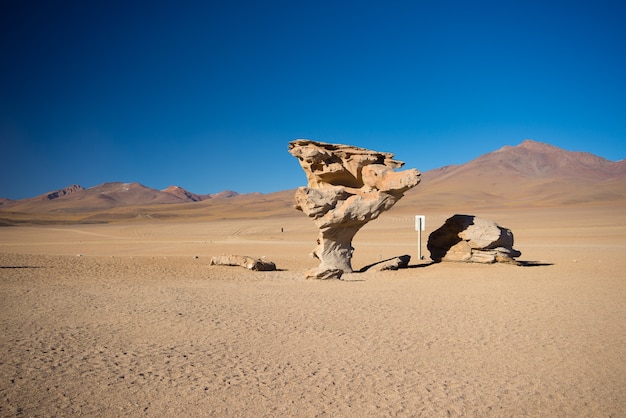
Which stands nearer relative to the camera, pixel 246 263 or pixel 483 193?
pixel 246 263

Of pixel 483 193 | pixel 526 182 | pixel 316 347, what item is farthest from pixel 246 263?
pixel 526 182

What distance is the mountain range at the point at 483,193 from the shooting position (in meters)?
96.8

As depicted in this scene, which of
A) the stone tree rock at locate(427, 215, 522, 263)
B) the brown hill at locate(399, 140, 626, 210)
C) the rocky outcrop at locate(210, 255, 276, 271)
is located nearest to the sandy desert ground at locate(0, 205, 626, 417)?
the stone tree rock at locate(427, 215, 522, 263)

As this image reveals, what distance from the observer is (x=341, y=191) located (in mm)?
15469

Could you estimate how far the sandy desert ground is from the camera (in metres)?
5.03

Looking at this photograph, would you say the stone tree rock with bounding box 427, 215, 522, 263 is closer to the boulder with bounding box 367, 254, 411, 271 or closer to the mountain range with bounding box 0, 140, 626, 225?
the boulder with bounding box 367, 254, 411, 271

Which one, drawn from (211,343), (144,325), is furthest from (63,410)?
(144,325)

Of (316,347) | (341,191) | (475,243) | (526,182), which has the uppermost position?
(526,182)

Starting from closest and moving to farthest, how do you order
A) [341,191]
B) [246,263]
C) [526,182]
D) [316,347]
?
[316,347], [341,191], [246,263], [526,182]

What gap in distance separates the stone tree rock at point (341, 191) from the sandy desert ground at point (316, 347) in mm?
2497

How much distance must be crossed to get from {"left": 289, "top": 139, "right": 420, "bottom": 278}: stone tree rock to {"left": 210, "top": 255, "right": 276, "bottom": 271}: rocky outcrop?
1867 mm

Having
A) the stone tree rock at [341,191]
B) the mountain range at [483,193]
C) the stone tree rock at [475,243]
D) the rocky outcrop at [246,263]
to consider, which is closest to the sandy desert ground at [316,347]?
the stone tree rock at [475,243]

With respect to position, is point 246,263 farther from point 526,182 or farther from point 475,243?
point 526,182

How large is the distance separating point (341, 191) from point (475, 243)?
5.17m
